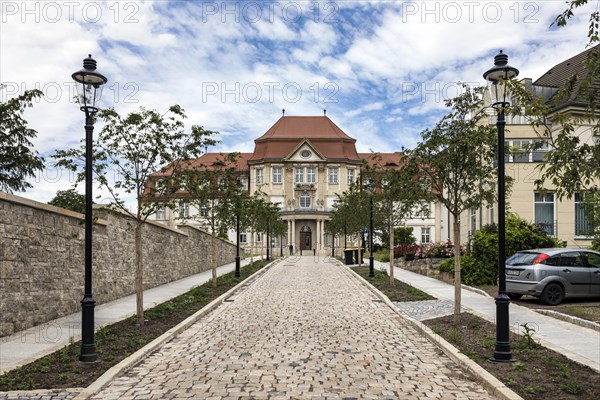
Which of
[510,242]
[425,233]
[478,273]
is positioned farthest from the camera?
[425,233]

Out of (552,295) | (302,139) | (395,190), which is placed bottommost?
(552,295)

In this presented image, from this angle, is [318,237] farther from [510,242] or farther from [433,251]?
[510,242]

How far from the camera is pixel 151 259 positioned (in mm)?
20562

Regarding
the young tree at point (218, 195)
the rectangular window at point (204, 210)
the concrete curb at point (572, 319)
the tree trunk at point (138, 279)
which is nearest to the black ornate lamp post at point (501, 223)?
the concrete curb at point (572, 319)

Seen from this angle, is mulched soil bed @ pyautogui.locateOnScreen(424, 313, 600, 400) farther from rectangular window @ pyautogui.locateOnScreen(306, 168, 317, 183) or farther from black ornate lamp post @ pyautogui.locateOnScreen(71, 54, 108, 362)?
rectangular window @ pyautogui.locateOnScreen(306, 168, 317, 183)

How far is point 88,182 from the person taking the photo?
849 cm

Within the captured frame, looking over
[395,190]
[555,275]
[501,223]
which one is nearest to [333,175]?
[395,190]

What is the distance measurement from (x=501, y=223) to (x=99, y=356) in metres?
6.17

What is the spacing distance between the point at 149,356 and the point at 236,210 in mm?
13594

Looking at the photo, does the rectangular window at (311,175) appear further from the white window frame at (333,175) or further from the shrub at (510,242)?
the shrub at (510,242)

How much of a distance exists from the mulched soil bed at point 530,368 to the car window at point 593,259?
20.3 ft

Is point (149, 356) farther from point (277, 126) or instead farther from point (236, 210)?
point (277, 126)

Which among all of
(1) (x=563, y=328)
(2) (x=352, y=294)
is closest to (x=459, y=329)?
(1) (x=563, y=328)

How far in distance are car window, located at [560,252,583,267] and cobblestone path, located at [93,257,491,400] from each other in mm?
5096
